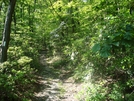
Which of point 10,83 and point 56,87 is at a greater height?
point 10,83

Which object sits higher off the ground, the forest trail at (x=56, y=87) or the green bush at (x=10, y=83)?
the green bush at (x=10, y=83)

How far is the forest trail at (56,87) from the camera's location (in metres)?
6.83

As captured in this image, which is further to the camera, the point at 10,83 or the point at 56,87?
the point at 56,87

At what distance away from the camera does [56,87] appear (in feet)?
26.8

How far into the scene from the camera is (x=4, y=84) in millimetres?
5043

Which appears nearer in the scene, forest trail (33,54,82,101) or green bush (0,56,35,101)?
Answer: green bush (0,56,35,101)

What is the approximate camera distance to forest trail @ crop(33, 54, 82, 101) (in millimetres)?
6832

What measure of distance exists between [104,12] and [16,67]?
470 centimetres

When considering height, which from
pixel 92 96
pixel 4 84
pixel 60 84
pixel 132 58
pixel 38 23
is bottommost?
pixel 60 84

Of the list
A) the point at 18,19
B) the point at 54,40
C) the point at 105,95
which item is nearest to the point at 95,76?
the point at 105,95

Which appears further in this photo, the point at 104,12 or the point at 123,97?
the point at 104,12

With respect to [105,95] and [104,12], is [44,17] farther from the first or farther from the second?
[105,95]

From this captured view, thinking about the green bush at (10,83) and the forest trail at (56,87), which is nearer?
the green bush at (10,83)

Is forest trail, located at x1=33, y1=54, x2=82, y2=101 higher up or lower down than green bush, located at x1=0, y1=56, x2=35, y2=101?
lower down
